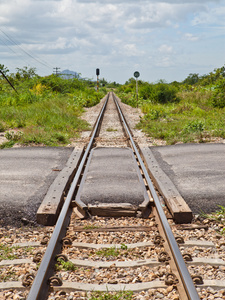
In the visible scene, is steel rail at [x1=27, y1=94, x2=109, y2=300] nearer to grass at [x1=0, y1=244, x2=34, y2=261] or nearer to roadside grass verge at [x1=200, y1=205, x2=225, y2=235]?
grass at [x1=0, y1=244, x2=34, y2=261]

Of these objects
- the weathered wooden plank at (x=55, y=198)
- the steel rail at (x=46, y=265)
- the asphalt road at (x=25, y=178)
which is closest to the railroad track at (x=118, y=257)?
the steel rail at (x=46, y=265)

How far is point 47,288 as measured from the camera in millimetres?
3016

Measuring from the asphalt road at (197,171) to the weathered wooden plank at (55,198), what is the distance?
1860mm

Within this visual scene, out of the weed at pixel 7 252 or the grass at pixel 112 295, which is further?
the weed at pixel 7 252

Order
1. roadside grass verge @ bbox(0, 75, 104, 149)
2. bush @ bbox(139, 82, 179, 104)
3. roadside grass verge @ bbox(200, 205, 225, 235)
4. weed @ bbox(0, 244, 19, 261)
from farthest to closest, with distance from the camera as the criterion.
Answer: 1. bush @ bbox(139, 82, 179, 104)
2. roadside grass verge @ bbox(0, 75, 104, 149)
3. roadside grass verge @ bbox(200, 205, 225, 235)
4. weed @ bbox(0, 244, 19, 261)

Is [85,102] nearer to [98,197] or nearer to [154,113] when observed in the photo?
[154,113]

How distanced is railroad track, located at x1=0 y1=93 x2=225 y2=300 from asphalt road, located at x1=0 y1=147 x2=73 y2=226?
609mm

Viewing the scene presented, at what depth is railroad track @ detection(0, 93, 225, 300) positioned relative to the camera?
302 centimetres

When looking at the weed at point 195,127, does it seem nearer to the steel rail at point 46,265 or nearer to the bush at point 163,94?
the steel rail at point 46,265

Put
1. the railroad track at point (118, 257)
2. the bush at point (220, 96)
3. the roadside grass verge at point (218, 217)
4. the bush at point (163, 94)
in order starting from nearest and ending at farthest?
the railroad track at point (118, 257) < the roadside grass verge at point (218, 217) < the bush at point (220, 96) < the bush at point (163, 94)

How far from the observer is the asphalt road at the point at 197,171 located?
5133 millimetres

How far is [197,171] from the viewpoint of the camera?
6.54 metres

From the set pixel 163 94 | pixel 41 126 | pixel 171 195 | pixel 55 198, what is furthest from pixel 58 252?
pixel 163 94

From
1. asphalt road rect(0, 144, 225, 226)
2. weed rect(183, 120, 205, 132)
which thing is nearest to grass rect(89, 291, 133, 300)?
asphalt road rect(0, 144, 225, 226)
